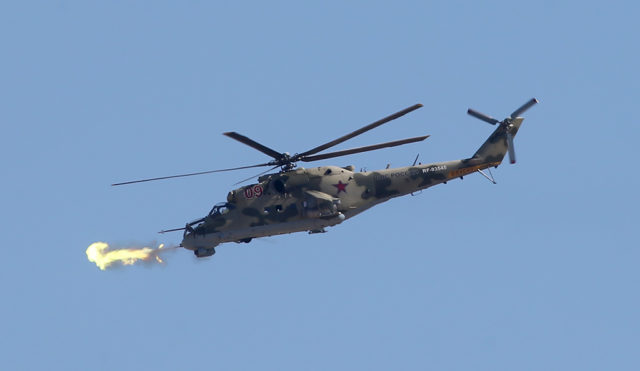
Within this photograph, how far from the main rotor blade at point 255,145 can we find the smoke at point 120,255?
846cm

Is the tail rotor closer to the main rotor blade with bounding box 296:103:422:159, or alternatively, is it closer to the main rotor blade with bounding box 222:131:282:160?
the main rotor blade with bounding box 296:103:422:159

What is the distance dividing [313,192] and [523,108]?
39.3 ft

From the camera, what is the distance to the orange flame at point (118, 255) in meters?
78.3

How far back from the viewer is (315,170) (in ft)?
244

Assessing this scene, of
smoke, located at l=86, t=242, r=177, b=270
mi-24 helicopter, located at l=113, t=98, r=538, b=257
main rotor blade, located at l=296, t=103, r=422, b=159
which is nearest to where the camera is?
main rotor blade, located at l=296, t=103, r=422, b=159

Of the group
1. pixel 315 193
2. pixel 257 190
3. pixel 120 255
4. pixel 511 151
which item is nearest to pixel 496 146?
pixel 511 151

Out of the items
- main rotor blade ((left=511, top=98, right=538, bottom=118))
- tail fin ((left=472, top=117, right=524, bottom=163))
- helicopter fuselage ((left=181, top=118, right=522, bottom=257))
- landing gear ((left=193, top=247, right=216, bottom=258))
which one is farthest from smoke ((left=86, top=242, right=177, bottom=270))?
main rotor blade ((left=511, top=98, right=538, bottom=118))

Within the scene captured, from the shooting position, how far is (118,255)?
260ft

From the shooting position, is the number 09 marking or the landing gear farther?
the landing gear

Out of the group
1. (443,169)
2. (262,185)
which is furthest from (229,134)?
(443,169)

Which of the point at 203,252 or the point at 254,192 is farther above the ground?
the point at 254,192

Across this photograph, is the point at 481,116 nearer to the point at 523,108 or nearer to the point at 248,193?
the point at 523,108

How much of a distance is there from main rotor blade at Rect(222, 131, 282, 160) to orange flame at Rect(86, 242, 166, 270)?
920 cm

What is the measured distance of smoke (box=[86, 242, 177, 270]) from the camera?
257 ft
